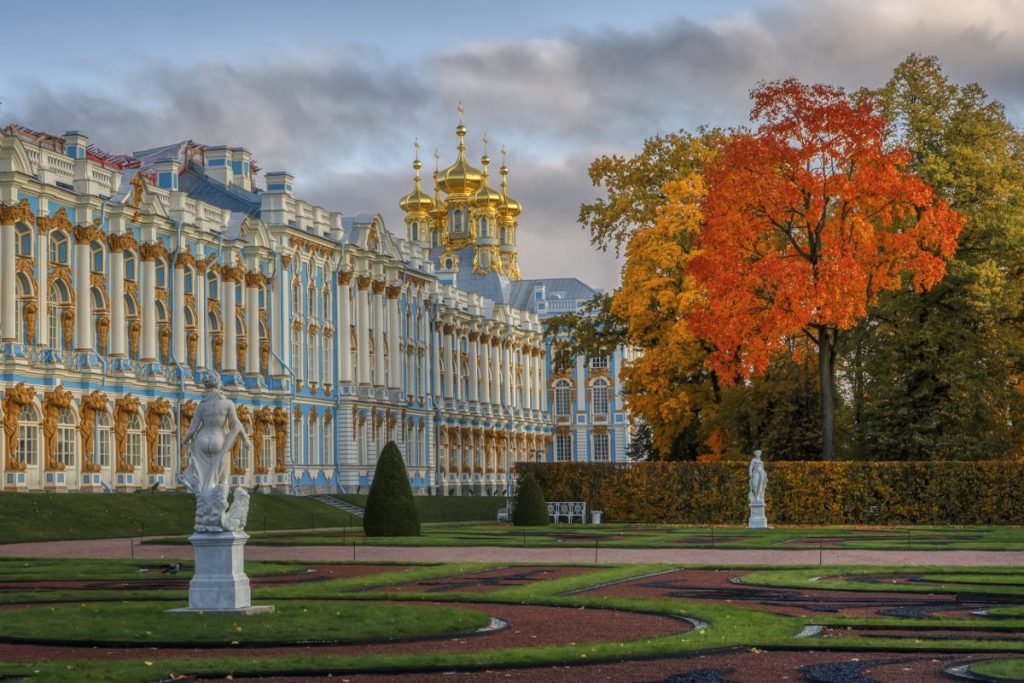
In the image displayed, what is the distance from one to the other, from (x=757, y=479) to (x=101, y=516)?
1710cm

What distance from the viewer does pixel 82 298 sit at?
5275cm

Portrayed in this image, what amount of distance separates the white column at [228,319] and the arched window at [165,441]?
588 cm

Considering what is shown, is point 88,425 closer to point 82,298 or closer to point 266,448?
point 82,298

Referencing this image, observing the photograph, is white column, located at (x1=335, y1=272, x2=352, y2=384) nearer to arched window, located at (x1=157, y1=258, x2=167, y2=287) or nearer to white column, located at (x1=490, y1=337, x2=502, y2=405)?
arched window, located at (x1=157, y1=258, x2=167, y2=287)

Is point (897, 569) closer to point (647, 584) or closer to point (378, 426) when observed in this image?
point (647, 584)

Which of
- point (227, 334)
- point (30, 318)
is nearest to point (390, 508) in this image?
point (30, 318)

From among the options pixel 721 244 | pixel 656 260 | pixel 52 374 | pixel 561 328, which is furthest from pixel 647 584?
pixel 561 328

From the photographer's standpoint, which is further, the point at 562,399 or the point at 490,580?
the point at 562,399

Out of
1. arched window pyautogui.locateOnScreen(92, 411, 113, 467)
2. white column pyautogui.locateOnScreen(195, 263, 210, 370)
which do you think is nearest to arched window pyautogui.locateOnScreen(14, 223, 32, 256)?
arched window pyautogui.locateOnScreen(92, 411, 113, 467)

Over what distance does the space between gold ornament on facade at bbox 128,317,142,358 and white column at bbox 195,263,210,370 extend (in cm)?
422

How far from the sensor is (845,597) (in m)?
21.8

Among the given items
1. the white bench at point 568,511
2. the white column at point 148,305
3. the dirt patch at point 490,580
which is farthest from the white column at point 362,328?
the dirt patch at point 490,580

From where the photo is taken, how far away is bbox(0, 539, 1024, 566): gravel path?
29594 mm

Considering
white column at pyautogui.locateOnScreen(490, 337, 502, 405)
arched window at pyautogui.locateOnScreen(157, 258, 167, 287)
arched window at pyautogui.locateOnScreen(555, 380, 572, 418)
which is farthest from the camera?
arched window at pyautogui.locateOnScreen(555, 380, 572, 418)
